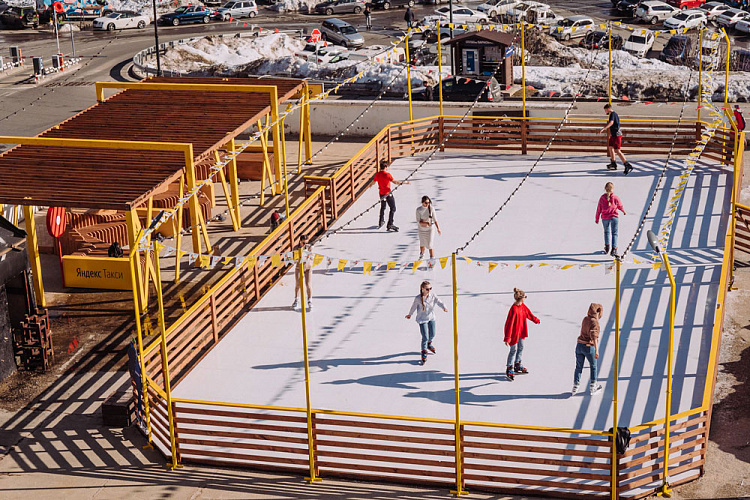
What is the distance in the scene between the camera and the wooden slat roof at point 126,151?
2058 cm

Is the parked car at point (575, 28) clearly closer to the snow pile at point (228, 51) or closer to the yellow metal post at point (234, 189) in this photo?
the snow pile at point (228, 51)

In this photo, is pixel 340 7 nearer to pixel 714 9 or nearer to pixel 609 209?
pixel 714 9

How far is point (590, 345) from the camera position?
15711 millimetres

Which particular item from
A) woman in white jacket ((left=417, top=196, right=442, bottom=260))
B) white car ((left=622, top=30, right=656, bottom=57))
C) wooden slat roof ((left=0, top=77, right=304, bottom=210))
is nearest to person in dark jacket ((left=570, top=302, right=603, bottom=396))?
woman in white jacket ((left=417, top=196, right=442, bottom=260))

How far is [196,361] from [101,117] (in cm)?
1005

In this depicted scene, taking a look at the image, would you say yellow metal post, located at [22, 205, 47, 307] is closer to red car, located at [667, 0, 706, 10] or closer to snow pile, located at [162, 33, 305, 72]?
snow pile, located at [162, 33, 305, 72]

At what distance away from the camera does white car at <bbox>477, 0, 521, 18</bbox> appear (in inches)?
2223

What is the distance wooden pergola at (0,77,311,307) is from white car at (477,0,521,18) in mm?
29542

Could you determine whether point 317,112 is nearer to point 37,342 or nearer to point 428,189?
point 428,189

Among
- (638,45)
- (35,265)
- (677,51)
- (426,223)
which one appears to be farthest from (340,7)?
(426,223)

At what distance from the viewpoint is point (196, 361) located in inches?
725

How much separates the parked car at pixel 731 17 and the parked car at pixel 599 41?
6739 mm

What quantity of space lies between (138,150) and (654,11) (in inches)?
1568

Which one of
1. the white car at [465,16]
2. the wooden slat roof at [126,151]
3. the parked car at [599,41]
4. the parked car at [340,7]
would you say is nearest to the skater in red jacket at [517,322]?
the wooden slat roof at [126,151]
